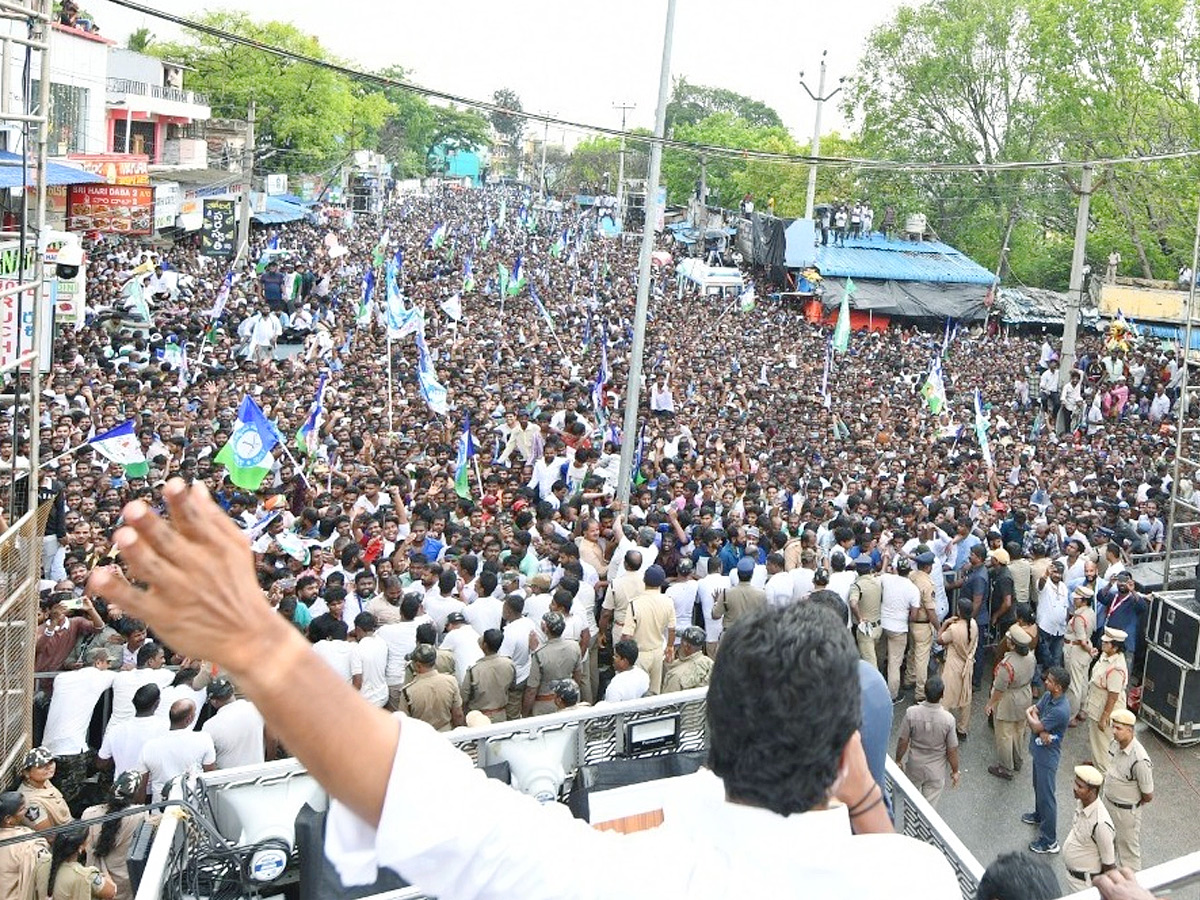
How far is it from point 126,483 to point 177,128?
38.0m

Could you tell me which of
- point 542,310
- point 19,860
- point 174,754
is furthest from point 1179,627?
point 542,310

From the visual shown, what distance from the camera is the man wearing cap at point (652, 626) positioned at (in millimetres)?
7922

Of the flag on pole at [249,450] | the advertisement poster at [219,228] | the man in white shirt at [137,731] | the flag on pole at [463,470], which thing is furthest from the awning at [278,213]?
the man in white shirt at [137,731]

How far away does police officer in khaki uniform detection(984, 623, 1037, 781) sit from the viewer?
795 centimetres

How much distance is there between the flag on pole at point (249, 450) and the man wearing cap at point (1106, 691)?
22.3 ft

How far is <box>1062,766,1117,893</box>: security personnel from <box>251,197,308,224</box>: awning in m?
36.4

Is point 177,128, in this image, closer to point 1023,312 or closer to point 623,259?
point 623,259

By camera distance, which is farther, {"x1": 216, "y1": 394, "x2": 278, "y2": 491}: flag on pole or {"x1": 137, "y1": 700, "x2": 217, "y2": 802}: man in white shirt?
{"x1": 216, "y1": 394, "x2": 278, "y2": 491}: flag on pole

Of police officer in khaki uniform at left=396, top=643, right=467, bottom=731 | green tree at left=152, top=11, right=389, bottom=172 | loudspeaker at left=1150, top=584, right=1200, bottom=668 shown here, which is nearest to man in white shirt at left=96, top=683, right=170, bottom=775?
police officer in khaki uniform at left=396, top=643, right=467, bottom=731

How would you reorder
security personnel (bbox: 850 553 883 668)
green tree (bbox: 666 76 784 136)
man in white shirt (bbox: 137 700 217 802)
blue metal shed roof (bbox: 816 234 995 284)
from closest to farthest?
1. man in white shirt (bbox: 137 700 217 802)
2. security personnel (bbox: 850 553 883 668)
3. blue metal shed roof (bbox: 816 234 995 284)
4. green tree (bbox: 666 76 784 136)

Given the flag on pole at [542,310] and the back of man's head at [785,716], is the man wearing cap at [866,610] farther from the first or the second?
the flag on pole at [542,310]

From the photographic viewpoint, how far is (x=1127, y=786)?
6.56 meters

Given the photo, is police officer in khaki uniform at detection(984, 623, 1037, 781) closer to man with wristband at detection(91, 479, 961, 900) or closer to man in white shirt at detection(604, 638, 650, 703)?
man in white shirt at detection(604, 638, 650, 703)

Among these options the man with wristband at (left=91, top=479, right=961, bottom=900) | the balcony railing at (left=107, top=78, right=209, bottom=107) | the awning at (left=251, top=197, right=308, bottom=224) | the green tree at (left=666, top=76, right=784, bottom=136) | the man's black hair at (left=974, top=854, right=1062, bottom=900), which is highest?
the green tree at (left=666, top=76, right=784, bottom=136)
